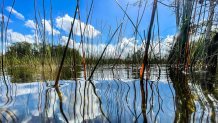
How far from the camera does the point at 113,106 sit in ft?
Result: 3.73

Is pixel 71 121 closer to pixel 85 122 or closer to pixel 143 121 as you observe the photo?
pixel 85 122

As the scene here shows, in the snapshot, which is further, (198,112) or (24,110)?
(24,110)

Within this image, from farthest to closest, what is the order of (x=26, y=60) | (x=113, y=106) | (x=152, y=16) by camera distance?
(x=26, y=60), (x=152, y=16), (x=113, y=106)

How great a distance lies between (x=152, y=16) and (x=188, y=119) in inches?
36.7

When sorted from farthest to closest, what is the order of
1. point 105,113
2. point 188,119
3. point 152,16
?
1. point 152,16
2. point 105,113
3. point 188,119

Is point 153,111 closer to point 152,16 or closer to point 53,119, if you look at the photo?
point 53,119

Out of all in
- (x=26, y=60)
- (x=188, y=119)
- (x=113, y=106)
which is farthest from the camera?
(x=26, y=60)

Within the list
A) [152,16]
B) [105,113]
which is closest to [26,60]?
[152,16]

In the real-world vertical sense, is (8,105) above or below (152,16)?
below

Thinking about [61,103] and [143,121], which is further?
[61,103]

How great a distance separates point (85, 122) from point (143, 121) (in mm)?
189

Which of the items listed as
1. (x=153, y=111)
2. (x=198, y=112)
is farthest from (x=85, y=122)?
(x=198, y=112)

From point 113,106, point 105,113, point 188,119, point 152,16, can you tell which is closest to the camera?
point 188,119

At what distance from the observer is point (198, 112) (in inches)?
36.4
